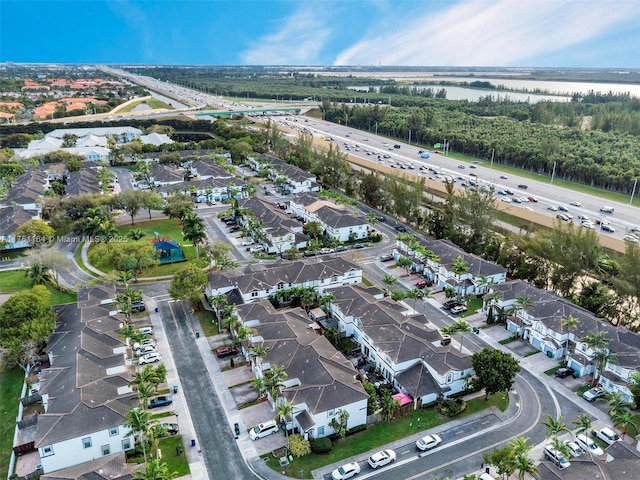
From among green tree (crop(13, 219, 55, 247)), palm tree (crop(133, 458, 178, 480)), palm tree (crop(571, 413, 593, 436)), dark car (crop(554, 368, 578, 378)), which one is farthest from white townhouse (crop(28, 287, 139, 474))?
dark car (crop(554, 368, 578, 378))

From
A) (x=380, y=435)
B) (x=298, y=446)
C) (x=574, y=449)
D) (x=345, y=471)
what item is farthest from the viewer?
(x=380, y=435)

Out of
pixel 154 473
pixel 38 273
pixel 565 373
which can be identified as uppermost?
pixel 38 273

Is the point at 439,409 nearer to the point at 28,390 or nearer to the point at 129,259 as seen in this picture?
the point at 28,390

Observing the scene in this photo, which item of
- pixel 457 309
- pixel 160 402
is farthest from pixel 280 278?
pixel 457 309

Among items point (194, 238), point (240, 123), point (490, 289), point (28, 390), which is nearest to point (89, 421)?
point (28, 390)

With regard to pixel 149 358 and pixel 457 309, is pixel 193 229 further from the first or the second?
pixel 457 309

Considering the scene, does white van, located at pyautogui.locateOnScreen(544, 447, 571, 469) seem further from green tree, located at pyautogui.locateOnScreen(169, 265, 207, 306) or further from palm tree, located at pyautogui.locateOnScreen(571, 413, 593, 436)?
green tree, located at pyautogui.locateOnScreen(169, 265, 207, 306)
